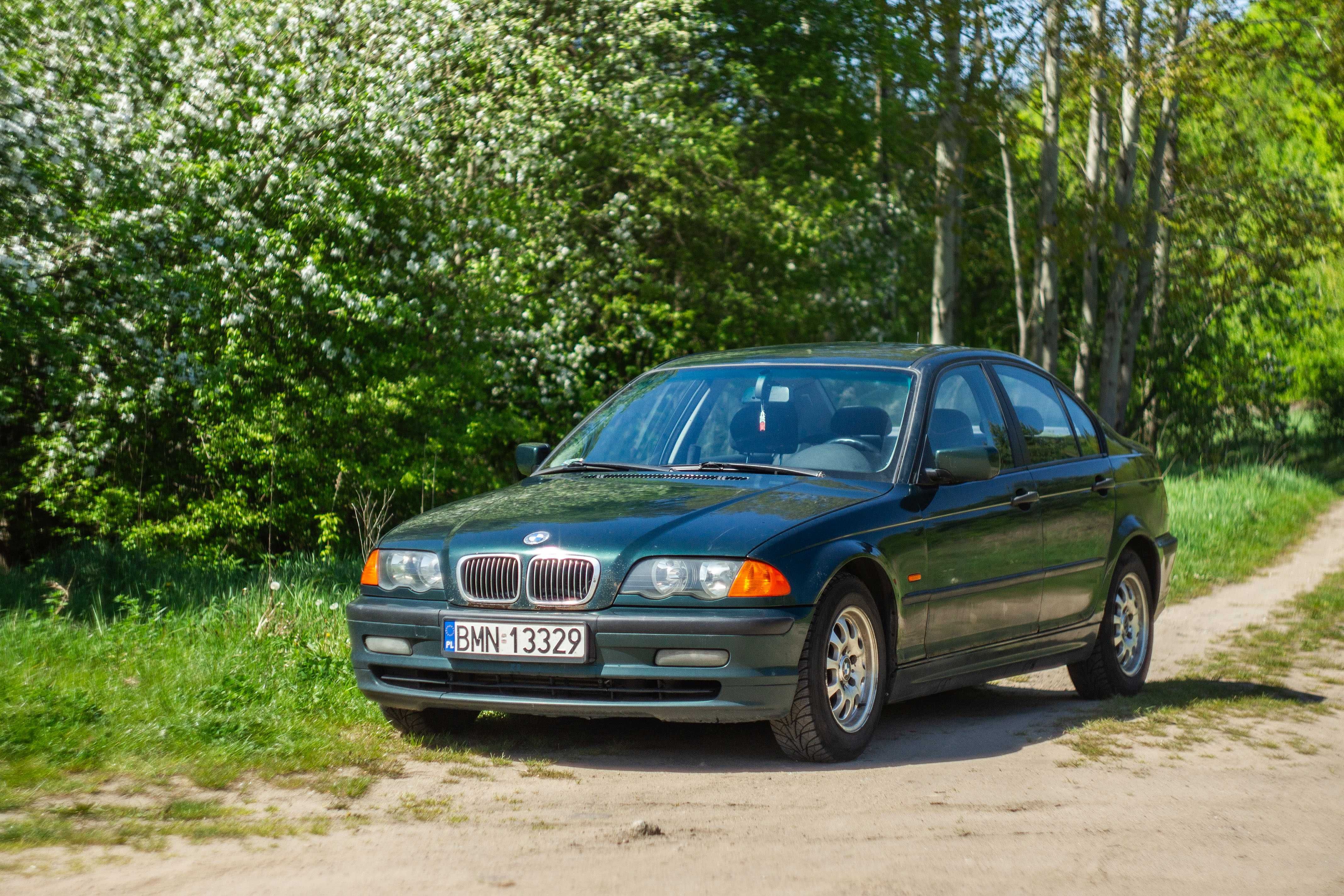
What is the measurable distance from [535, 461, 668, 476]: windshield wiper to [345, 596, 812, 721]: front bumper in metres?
1.21

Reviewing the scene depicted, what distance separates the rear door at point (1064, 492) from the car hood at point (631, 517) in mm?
1379

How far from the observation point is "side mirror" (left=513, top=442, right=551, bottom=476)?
7336 mm

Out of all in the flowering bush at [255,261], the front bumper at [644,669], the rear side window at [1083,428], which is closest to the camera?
the front bumper at [644,669]

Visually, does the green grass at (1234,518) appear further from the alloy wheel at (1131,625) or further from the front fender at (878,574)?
the front fender at (878,574)

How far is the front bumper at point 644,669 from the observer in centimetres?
557

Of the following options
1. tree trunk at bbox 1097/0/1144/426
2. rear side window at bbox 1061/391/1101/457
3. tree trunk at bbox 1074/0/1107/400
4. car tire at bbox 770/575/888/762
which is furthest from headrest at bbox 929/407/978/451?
tree trunk at bbox 1074/0/1107/400

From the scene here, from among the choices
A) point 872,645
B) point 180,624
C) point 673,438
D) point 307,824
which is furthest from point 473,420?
point 307,824

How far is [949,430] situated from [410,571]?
247 centimetres

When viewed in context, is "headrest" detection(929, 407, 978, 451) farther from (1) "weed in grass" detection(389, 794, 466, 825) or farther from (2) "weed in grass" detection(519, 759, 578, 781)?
(1) "weed in grass" detection(389, 794, 466, 825)

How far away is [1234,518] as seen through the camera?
59.1ft

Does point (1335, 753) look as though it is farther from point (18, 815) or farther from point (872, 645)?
point (18, 815)

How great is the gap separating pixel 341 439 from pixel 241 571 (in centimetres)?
175

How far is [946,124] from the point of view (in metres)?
22.4

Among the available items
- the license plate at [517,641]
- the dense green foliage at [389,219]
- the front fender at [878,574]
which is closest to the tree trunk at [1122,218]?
the dense green foliage at [389,219]
